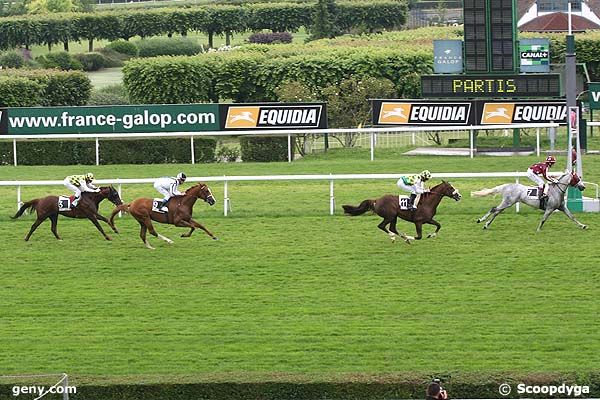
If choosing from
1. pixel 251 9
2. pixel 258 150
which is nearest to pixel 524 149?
pixel 258 150

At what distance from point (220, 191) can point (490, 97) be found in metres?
7.01

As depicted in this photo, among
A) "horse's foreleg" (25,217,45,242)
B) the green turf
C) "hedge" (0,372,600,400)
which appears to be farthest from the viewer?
"horse's foreleg" (25,217,45,242)

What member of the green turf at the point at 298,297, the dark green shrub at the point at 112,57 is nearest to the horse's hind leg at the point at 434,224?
the green turf at the point at 298,297

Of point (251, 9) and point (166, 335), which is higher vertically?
point (251, 9)

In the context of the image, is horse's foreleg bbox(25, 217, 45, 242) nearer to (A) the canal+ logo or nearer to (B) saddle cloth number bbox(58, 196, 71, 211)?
(B) saddle cloth number bbox(58, 196, 71, 211)

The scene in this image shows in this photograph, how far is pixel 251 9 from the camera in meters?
67.8

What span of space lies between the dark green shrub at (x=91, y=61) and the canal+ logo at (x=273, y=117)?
101 ft

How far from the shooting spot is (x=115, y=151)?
25250mm

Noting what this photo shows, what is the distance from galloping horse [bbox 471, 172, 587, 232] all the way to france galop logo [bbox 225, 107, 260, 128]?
8.59m

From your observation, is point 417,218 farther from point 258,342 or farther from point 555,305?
point 258,342

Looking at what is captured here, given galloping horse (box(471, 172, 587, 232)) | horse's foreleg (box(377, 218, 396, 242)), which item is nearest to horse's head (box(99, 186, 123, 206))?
horse's foreleg (box(377, 218, 396, 242))

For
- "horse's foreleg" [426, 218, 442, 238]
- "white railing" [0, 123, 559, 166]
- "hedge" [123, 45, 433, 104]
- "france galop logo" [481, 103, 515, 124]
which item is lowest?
"horse's foreleg" [426, 218, 442, 238]

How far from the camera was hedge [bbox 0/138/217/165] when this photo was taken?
2509cm

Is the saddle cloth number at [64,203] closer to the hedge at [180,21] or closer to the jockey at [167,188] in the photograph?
the jockey at [167,188]
